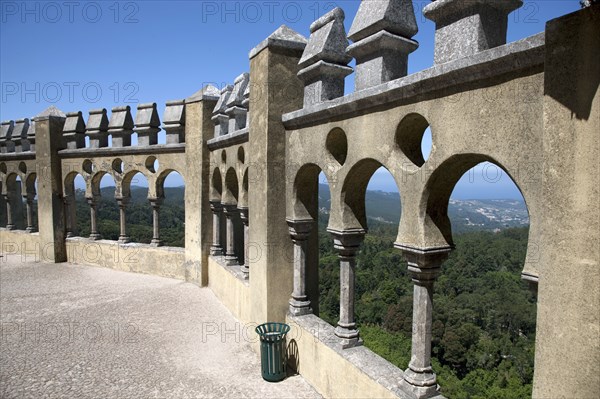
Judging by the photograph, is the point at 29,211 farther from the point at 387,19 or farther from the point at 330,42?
the point at 387,19

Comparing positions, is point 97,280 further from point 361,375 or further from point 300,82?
point 361,375

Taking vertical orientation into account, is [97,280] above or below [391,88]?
below

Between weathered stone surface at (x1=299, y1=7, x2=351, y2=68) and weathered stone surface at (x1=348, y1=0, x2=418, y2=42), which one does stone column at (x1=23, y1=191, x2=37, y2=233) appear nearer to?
weathered stone surface at (x1=299, y1=7, x2=351, y2=68)

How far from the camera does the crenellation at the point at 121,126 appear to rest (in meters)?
12.3

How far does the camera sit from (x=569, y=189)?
7.93ft

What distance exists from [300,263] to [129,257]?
796cm

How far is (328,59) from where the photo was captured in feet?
18.3

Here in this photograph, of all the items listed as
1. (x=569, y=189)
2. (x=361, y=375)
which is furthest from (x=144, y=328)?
(x=569, y=189)

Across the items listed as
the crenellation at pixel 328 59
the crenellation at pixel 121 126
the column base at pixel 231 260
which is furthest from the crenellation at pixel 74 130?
the crenellation at pixel 328 59

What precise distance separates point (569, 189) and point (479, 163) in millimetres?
1285

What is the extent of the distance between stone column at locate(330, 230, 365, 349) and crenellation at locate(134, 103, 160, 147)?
848 cm

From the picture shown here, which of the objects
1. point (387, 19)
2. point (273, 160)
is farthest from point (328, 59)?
point (273, 160)

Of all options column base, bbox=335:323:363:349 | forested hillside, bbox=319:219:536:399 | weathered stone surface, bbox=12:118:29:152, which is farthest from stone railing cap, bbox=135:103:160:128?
forested hillside, bbox=319:219:536:399

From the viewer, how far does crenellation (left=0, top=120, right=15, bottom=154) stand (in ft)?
49.5
